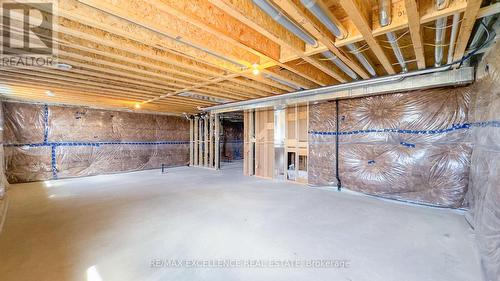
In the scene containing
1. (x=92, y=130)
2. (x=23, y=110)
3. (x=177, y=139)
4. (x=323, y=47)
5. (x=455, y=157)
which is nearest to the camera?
(x=323, y=47)

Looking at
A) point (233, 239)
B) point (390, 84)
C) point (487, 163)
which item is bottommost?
point (233, 239)

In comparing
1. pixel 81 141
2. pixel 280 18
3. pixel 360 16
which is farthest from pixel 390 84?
pixel 81 141

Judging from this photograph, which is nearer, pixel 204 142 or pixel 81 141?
pixel 81 141

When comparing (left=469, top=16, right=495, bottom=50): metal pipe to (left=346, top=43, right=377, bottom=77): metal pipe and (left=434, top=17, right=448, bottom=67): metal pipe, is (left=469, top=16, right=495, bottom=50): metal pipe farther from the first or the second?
(left=346, top=43, right=377, bottom=77): metal pipe

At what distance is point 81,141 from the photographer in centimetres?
670

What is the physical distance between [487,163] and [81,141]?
363 inches

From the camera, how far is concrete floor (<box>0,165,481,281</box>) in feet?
6.09

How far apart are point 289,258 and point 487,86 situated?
3.13 m

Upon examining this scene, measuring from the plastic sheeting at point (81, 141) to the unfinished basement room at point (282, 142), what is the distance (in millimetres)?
54

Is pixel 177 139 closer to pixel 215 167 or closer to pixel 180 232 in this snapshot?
pixel 215 167

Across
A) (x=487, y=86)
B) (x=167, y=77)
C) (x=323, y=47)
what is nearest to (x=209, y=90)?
(x=167, y=77)

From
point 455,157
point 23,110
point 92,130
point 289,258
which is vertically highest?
point 23,110

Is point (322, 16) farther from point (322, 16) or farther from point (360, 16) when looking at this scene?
point (360, 16)

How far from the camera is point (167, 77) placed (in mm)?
3576
